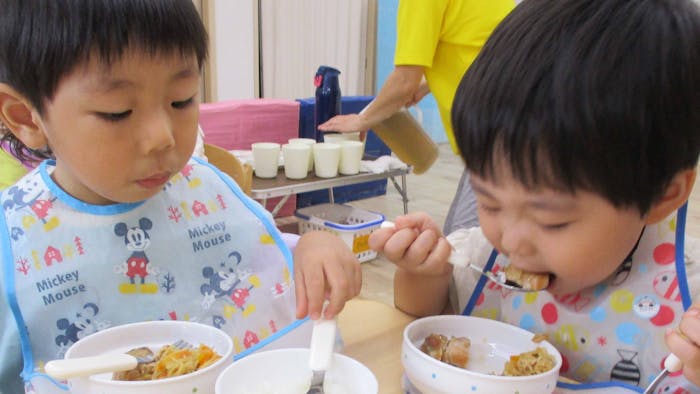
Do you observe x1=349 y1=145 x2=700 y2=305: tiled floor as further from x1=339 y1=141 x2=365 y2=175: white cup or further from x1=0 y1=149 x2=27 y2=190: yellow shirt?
x1=0 y1=149 x2=27 y2=190: yellow shirt

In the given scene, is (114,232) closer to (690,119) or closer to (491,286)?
(491,286)

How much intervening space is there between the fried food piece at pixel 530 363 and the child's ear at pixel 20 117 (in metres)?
0.71

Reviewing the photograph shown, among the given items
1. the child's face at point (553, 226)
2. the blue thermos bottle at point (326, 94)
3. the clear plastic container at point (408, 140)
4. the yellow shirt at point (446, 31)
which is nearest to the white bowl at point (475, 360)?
the child's face at point (553, 226)

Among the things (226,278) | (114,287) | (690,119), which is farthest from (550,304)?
(114,287)

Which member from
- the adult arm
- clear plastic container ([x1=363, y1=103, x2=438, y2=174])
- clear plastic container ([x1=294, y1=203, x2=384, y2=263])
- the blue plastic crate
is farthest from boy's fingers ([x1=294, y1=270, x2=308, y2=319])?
the blue plastic crate

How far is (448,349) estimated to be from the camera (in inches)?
31.2

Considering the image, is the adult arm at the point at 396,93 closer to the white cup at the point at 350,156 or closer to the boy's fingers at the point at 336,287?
the white cup at the point at 350,156

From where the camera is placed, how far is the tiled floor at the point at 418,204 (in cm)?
294

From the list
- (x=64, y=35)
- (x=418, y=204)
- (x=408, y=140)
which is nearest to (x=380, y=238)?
(x=64, y=35)

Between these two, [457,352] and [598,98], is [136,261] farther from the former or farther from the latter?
[598,98]

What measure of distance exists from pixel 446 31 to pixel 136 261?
58.8 inches

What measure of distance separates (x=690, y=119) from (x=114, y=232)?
32.6 inches

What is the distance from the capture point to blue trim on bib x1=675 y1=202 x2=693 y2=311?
839mm

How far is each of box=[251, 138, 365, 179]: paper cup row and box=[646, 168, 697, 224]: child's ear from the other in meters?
2.30
